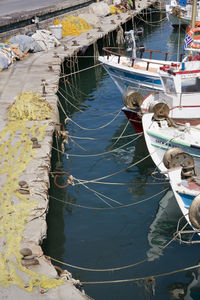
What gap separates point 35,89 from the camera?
21.0 meters

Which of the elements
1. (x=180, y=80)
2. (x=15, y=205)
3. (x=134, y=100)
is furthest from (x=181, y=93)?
(x=15, y=205)

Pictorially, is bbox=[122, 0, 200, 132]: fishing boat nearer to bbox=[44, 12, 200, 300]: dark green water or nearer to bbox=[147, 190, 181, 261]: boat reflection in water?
bbox=[44, 12, 200, 300]: dark green water

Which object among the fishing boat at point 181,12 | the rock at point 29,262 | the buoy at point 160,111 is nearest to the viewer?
the rock at point 29,262

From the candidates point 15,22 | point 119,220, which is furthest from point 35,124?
point 15,22

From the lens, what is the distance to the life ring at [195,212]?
32.9 feet

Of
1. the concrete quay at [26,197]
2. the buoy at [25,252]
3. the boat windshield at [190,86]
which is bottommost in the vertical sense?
the concrete quay at [26,197]

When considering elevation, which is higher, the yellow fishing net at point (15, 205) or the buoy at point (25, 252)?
the buoy at point (25, 252)

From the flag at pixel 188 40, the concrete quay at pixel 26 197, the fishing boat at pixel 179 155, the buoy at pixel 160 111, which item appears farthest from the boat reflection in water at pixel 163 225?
the flag at pixel 188 40

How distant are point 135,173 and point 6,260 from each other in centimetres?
848

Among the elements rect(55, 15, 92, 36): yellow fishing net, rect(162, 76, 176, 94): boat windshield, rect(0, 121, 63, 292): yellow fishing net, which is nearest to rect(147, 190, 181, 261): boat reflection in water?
rect(0, 121, 63, 292): yellow fishing net

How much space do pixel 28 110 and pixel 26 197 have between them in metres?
6.45

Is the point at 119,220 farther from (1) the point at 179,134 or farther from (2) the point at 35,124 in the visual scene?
(2) the point at 35,124

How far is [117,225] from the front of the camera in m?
13.5

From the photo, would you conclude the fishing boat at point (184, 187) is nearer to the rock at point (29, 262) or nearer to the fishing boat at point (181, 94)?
the rock at point (29, 262)
